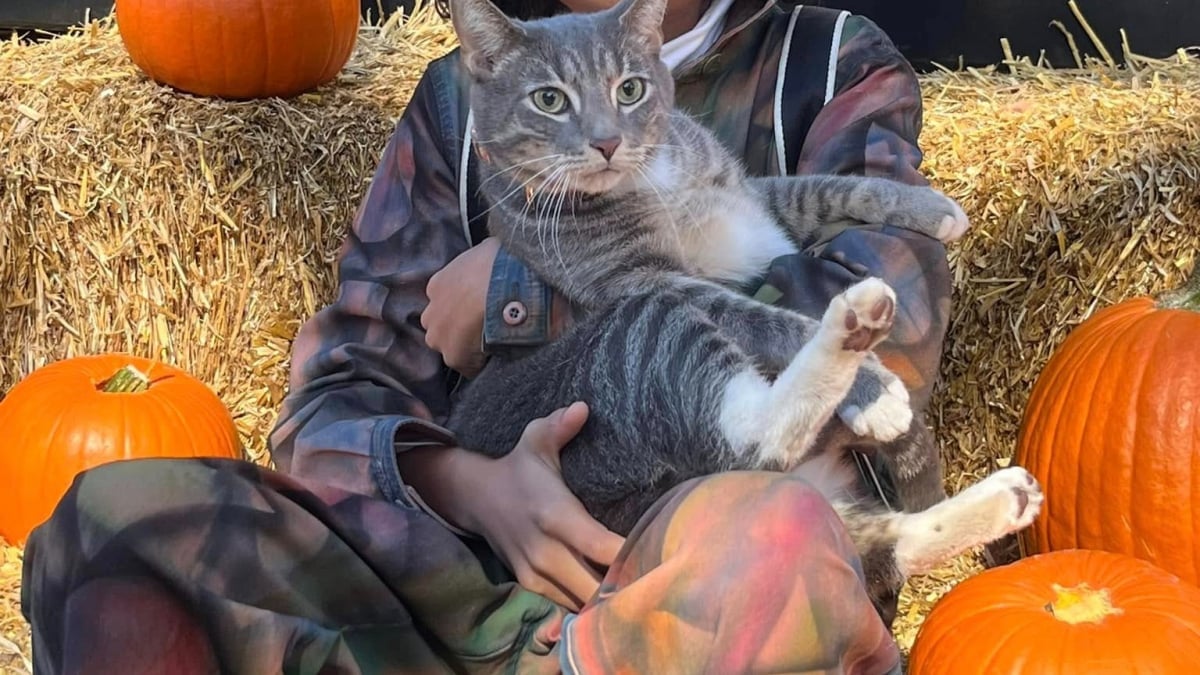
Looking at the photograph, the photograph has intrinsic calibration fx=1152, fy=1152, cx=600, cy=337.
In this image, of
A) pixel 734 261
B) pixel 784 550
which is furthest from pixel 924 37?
pixel 784 550

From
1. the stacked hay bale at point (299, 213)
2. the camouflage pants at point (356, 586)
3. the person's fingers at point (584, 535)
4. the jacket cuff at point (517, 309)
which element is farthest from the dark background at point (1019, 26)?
the camouflage pants at point (356, 586)

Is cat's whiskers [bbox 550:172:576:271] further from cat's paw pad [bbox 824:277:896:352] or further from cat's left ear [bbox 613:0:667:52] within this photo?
cat's paw pad [bbox 824:277:896:352]

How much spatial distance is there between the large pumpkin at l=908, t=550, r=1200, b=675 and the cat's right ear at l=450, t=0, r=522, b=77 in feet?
3.77

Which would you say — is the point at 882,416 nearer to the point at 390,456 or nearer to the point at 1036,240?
the point at 390,456

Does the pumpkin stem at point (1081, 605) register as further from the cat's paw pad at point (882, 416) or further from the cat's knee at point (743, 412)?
the cat's knee at point (743, 412)

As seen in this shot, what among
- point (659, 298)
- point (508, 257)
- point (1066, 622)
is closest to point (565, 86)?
point (508, 257)

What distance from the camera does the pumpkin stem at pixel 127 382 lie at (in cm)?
259

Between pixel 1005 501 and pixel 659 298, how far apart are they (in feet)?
1.72

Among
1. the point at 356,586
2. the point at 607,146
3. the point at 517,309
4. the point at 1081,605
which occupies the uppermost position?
the point at 607,146

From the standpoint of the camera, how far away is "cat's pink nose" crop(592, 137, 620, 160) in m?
1.71

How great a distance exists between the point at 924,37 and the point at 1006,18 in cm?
22

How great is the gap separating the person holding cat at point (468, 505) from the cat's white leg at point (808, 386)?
0.35ft

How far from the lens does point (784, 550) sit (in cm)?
120

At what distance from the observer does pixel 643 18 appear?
1798 mm
